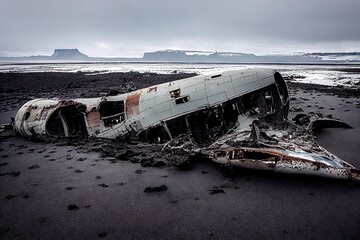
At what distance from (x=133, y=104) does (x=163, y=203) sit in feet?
15.4

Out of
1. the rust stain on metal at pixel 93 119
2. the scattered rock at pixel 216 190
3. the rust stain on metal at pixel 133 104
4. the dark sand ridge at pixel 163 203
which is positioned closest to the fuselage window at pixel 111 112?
the rust stain on metal at pixel 93 119

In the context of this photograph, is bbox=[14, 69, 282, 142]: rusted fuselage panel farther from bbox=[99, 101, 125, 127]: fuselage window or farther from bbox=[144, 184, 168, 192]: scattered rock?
bbox=[144, 184, 168, 192]: scattered rock

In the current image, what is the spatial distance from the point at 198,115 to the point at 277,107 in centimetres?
301

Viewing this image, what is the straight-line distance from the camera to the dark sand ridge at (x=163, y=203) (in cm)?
542

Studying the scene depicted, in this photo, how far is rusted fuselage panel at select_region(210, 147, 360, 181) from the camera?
6.89 meters

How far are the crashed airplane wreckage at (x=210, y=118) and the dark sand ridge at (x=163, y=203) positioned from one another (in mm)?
811

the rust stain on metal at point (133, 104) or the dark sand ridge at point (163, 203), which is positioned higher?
the rust stain on metal at point (133, 104)

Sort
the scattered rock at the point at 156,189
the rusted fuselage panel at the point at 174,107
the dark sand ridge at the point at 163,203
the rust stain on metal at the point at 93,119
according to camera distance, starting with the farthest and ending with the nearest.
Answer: the rust stain on metal at the point at 93,119
the rusted fuselage panel at the point at 174,107
the scattered rock at the point at 156,189
the dark sand ridge at the point at 163,203

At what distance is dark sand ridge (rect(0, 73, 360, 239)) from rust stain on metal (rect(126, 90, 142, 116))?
1926 mm

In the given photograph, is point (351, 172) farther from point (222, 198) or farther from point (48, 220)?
point (48, 220)

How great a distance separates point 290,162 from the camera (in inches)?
273

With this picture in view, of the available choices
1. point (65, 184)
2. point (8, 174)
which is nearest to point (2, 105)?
point (8, 174)

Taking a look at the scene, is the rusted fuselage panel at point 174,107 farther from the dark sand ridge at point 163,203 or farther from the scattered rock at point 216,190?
the scattered rock at point 216,190

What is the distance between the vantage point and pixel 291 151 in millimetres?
7383
